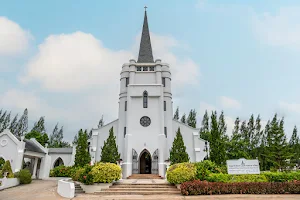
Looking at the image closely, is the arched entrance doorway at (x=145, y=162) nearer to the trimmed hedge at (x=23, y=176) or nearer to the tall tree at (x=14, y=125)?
the trimmed hedge at (x=23, y=176)

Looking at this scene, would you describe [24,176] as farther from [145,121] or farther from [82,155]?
[145,121]

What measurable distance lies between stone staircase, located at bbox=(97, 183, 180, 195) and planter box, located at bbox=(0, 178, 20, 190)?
8.53 metres

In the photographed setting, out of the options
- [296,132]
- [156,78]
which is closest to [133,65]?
[156,78]

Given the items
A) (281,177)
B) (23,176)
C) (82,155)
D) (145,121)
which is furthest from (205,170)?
(23,176)

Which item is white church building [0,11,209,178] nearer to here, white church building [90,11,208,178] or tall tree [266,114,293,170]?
white church building [90,11,208,178]

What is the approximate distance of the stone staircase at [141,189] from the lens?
12188 millimetres

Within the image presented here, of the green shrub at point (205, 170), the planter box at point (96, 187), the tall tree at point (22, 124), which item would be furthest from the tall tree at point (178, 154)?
the tall tree at point (22, 124)

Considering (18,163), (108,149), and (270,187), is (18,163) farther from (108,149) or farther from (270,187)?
(270,187)

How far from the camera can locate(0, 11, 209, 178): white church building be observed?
23688 mm

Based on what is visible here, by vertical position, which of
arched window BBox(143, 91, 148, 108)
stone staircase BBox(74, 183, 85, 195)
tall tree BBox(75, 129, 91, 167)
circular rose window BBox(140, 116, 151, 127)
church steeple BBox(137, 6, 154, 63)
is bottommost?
stone staircase BBox(74, 183, 85, 195)

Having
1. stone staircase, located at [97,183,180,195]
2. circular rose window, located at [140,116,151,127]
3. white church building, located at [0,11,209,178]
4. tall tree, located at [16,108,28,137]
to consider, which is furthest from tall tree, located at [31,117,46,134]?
stone staircase, located at [97,183,180,195]

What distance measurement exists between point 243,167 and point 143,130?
1331cm

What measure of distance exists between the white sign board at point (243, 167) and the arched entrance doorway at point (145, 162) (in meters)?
12.8

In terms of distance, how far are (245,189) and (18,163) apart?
19008 millimetres
